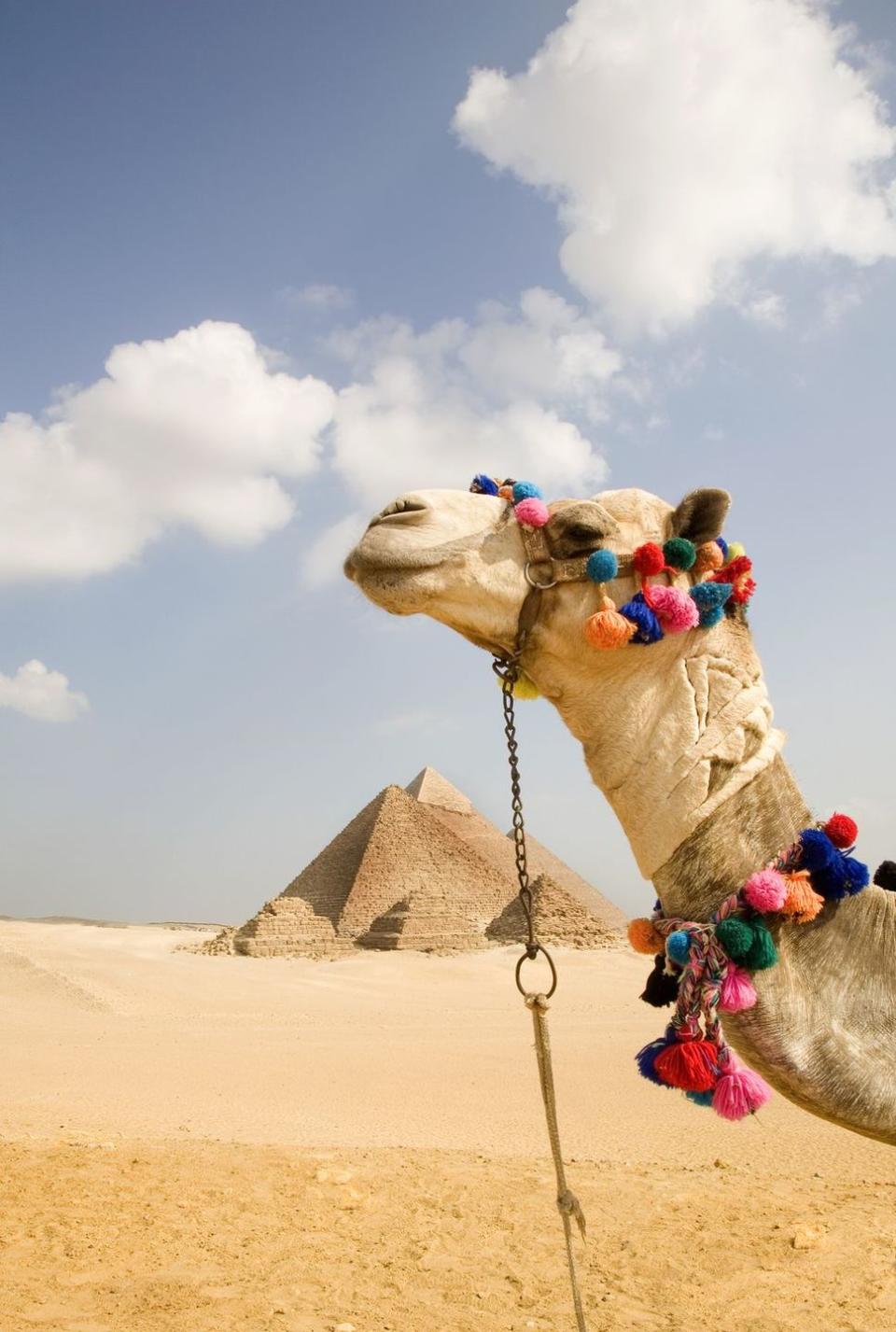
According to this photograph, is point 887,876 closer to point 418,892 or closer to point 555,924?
point 555,924

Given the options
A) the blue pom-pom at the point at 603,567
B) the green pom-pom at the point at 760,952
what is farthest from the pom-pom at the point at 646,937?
the blue pom-pom at the point at 603,567

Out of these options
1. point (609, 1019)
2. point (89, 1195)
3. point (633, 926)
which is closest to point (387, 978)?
point (609, 1019)

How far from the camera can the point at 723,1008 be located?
2266 millimetres

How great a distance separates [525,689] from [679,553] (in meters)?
0.55

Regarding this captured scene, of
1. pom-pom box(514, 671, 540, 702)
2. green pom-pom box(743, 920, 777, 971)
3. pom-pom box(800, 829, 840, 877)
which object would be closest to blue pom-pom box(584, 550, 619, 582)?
pom-pom box(514, 671, 540, 702)

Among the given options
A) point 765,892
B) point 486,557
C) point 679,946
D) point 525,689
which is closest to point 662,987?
point 679,946

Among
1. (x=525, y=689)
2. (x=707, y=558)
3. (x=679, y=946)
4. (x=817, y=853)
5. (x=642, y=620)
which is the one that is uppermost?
(x=707, y=558)

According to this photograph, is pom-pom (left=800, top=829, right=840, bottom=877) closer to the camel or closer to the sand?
the camel

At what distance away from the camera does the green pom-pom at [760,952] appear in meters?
2.24

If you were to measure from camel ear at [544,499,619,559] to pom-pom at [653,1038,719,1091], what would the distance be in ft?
4.10

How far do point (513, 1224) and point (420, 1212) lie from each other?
29.5 inches

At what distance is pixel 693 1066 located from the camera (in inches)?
92.0

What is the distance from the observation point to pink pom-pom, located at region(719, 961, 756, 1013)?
224 centimetres

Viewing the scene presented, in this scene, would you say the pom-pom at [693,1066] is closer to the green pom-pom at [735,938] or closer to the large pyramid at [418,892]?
the green pom-pom at [735,938]
